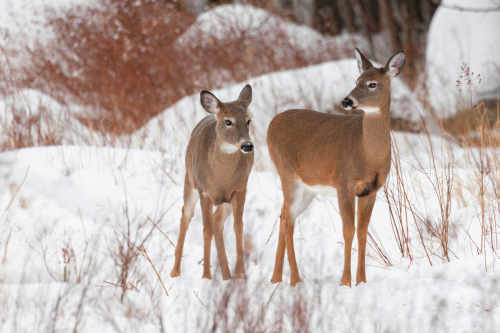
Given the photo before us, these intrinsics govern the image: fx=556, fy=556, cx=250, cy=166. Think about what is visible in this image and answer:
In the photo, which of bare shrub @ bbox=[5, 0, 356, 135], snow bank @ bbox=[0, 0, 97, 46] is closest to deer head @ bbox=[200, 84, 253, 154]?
bare shrub @ bbox=[5, 0, 356, 135]

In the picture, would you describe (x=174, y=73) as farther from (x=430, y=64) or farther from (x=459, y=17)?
(x=459, y=17)

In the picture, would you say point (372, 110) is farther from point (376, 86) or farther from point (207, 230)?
point (207, 230)

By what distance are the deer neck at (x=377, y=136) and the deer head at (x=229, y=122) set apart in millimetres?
680

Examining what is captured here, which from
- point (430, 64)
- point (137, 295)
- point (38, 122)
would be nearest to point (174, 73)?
point (38, 122)

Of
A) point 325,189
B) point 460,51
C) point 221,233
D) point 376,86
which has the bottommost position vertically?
point 221,233

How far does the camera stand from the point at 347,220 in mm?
3250

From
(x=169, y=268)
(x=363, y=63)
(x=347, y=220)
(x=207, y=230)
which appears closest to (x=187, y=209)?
(x=207, y=230)

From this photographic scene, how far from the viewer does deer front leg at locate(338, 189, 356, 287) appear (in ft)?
10.5

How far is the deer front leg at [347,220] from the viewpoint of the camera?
3.20 m

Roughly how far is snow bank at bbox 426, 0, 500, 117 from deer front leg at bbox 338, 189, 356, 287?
19.0 ft

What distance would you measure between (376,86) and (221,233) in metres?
1.32

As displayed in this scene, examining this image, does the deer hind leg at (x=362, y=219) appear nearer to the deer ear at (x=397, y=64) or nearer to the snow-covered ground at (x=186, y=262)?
the snow-covered ground at (x=186, y=262)

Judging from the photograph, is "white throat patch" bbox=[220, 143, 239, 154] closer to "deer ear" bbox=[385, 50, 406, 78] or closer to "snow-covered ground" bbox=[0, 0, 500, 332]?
"snow-covered ground" bbox=[0, 0, 500, 332]

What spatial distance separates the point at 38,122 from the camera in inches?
289
